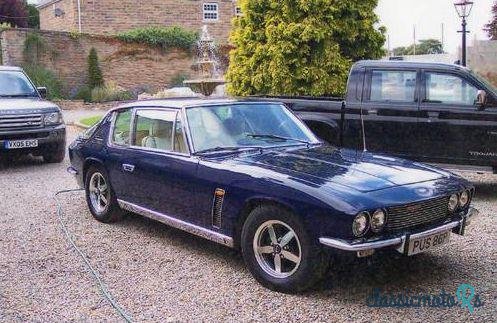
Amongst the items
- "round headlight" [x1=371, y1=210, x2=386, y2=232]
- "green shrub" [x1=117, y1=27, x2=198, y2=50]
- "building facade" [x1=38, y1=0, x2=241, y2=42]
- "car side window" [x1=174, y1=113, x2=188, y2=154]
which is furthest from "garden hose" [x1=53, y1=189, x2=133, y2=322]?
"building facade" [x1=38, y1=0, x2=241, y2=42]

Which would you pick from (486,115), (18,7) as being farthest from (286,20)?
(18,7)

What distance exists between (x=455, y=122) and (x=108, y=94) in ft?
64.0

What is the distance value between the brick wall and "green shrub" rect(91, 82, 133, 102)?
1419 millimetres

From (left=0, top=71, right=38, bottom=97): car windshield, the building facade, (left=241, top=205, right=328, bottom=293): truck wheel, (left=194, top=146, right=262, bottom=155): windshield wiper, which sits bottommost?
(left=241, top=205, right=328, bottom=293): truck wheel

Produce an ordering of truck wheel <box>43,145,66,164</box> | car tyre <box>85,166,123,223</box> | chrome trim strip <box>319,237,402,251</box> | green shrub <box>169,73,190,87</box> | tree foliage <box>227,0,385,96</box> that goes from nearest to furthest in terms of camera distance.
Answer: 1. chrome trim strip <box>319,237,402,251</box>
2. car tyre <box>85,166,123,223</box>
3. truck wheel <box>43,145,66,164</box>
4. tree foliage <box>227,0,385,96</box>
5. green shrub <box>169,73,190,87</box>

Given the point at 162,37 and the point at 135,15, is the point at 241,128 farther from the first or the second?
the point at 135,15

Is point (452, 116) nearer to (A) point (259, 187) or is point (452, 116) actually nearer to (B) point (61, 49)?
(A) point (259, 187)

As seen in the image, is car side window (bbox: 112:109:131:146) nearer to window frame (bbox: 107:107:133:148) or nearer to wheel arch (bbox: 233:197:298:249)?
window frame (bbox: 107:107:133:148)

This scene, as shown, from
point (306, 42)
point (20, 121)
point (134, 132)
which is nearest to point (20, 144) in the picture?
point (20, 121)

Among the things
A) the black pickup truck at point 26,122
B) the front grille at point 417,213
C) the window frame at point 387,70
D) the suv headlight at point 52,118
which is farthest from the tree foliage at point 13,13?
the front grille at point 417,213

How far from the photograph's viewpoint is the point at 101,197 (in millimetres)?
6453

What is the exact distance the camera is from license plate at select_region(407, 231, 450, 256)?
4.09m

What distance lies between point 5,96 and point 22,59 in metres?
15.1

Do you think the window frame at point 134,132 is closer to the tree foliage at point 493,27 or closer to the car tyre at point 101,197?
the car tyre at point 101,197
